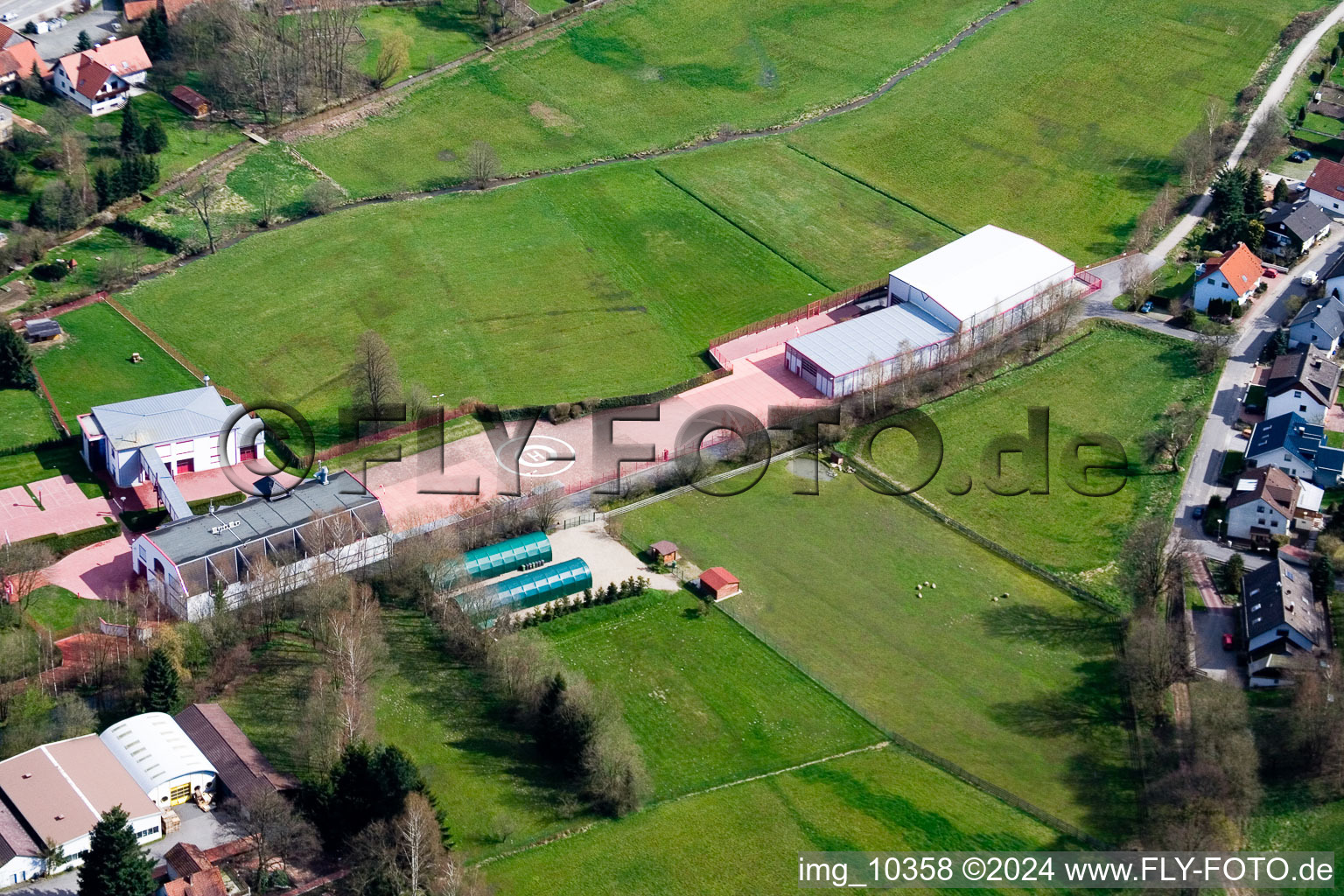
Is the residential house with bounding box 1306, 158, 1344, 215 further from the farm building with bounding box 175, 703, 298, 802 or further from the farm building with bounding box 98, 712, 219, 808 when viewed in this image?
the farm building with bounding box 98, 712, 219, 808

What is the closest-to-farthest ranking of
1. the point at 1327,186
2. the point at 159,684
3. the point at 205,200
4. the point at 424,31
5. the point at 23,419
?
the point at 159,684, the point at 23,419, the point at 205,200, the point at 1327,186, the point at 424,31

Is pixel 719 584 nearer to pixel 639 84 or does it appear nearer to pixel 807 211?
pixel 807 211

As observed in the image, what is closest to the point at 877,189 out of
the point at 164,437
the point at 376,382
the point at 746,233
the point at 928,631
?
the point at 746,233

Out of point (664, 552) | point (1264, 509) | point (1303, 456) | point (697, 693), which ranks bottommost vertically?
point (697, 693)

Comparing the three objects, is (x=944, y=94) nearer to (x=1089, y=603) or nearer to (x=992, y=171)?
(x=992, y=171)

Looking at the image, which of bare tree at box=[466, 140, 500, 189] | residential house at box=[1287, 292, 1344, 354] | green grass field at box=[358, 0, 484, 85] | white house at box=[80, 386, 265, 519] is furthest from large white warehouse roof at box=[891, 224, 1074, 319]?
green grass field at box=[358, 0, 484, 85]

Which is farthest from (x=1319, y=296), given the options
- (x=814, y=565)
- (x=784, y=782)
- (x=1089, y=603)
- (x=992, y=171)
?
(x=784, y=782)
